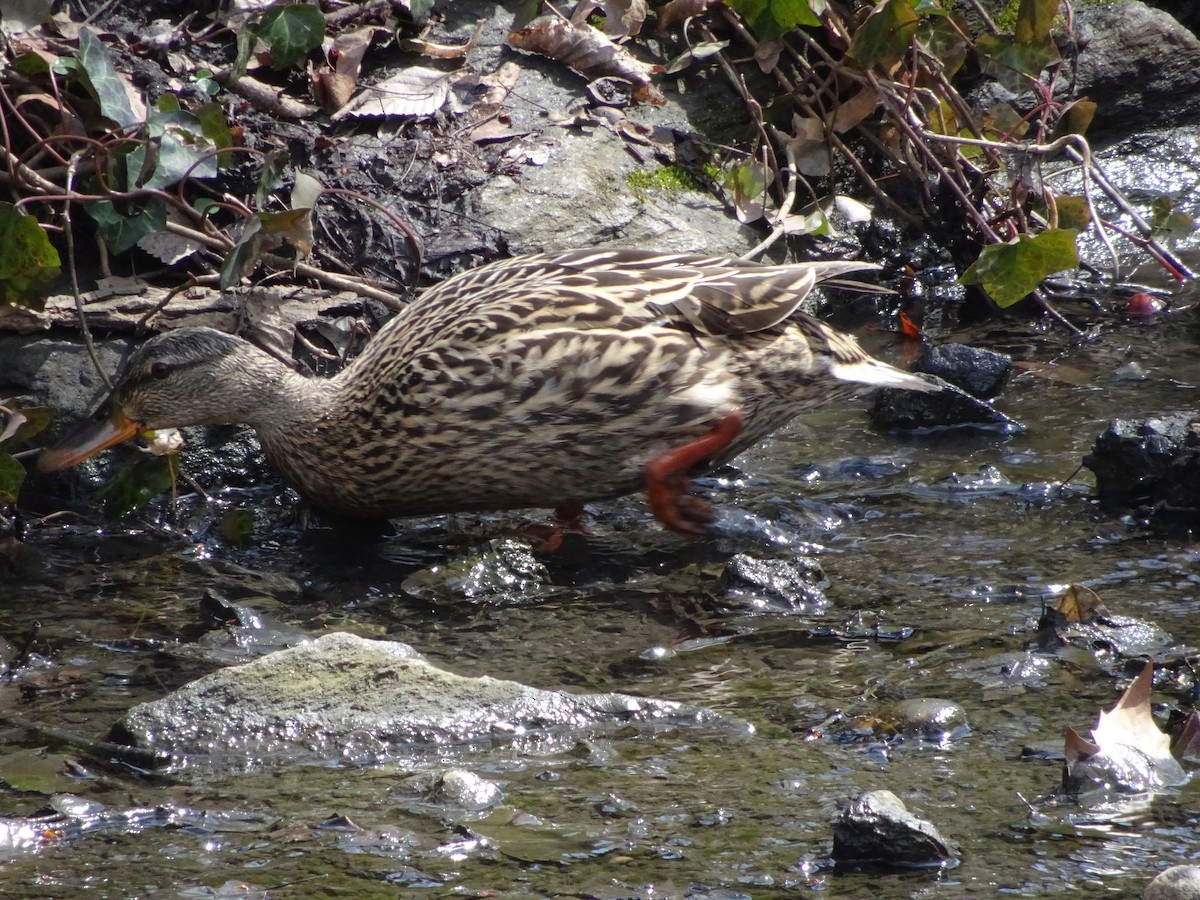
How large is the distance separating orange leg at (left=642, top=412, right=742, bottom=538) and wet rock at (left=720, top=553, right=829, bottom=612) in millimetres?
570

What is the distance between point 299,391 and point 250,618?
1.29m

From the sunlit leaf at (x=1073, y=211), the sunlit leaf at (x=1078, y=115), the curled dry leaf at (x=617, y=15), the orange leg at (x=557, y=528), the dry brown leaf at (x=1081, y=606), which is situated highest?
the curled dry leaf at (x=617, y=15)

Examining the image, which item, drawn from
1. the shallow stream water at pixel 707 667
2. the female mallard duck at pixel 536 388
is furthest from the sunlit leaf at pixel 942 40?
the female mallard duck at pixel 536 388

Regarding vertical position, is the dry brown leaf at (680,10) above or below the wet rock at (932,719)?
above

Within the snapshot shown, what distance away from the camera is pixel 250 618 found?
480cm

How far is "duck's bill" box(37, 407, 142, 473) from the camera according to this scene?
5.63m

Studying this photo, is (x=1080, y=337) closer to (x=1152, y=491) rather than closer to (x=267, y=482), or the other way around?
(x=1152, y=491)

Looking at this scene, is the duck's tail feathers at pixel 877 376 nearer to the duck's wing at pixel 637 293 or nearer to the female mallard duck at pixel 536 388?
the female mallard duck at pixel 536 388

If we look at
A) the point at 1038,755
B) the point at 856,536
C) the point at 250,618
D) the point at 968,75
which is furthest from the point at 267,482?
the point at 968,75

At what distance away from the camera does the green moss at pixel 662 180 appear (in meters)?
7.52

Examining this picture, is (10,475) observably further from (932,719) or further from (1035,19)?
(1035,19)

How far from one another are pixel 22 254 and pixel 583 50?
3452mm

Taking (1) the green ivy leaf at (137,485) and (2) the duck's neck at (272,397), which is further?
(2) the duck's neck at (272,397)

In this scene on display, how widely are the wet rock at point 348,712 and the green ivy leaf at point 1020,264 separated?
3381mm
